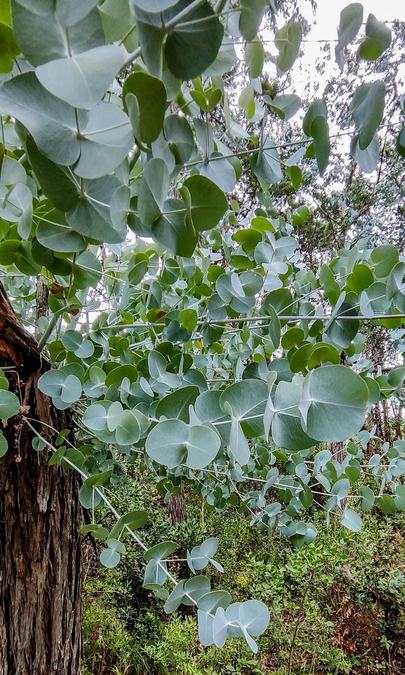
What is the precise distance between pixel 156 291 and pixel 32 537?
41 cm

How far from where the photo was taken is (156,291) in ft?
1.99

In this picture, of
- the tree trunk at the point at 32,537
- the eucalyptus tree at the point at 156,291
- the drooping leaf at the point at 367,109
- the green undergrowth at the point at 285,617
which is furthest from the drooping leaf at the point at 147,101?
the green undergrowth at the point at 285,617

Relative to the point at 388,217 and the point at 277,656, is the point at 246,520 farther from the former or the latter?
the point at 388,217

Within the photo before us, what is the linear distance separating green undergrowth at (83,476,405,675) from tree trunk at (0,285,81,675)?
1770 millimetres

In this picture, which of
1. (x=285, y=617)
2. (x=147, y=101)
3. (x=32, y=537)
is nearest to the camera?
(x=147, y=101)

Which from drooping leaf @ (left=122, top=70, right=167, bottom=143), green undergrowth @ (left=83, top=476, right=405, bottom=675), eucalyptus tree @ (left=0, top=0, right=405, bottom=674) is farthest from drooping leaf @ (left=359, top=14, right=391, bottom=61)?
green undergrowth @ (left=83, top=476, right=405, bottom=675)

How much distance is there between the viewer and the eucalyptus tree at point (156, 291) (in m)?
0.19

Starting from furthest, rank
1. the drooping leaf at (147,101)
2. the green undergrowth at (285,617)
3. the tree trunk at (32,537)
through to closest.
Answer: the green undergrowth at (285,617) < the tree trunk at (32,537) < the drooping leaf at (147,101)

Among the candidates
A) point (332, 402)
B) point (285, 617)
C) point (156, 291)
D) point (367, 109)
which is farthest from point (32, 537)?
point (285, 617)

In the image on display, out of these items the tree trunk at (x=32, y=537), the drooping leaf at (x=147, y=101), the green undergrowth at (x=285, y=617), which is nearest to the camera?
the drooping leaf at (x=147, y=101)

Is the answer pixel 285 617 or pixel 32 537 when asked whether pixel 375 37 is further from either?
pixel 285 617

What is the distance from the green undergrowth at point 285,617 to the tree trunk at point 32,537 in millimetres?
1770

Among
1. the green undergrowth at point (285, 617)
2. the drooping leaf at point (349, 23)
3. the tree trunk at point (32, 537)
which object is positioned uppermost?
the drooping leaf at point (349, 23)

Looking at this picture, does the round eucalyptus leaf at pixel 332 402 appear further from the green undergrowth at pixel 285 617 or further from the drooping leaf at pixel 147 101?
the green undergrowth at pixel 285 617
